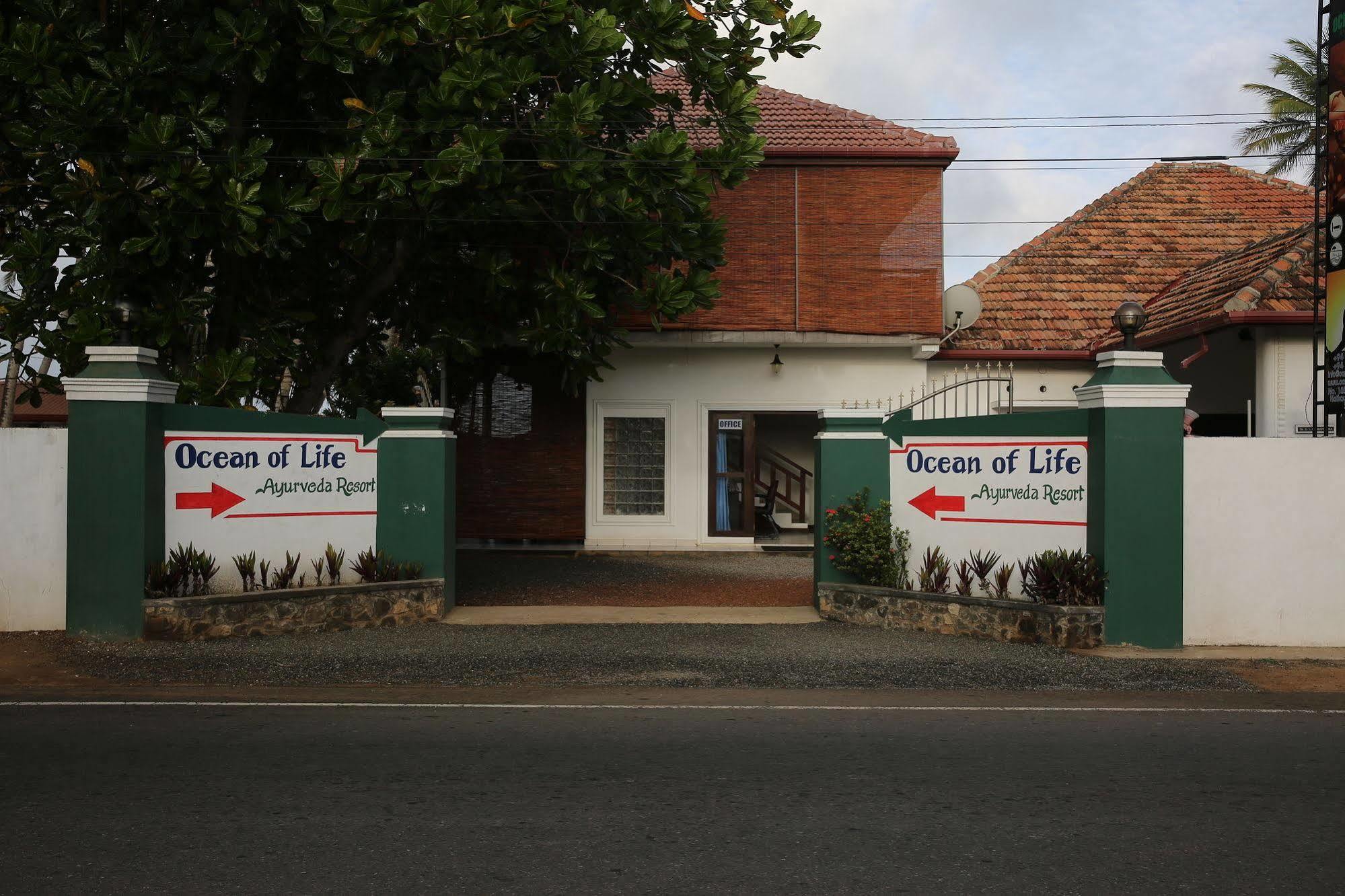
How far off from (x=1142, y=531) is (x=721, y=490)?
986 cm

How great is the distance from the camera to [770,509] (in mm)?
Result: 23188

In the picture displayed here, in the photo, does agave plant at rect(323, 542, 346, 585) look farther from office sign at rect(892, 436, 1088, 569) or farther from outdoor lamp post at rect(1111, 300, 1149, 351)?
outdoor lamp post at rect(1111, 300, 1149, 351)

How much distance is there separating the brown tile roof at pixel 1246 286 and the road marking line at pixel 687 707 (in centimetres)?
767

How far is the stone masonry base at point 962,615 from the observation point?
10.5 metres

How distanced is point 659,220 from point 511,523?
7421 millimetres

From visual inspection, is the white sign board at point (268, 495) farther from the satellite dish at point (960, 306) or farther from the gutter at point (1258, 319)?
the satellite dish at point (960, 306)

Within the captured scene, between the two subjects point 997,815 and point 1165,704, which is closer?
point 997,815

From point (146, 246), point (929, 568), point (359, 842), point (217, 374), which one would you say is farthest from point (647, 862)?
point (146, 246)

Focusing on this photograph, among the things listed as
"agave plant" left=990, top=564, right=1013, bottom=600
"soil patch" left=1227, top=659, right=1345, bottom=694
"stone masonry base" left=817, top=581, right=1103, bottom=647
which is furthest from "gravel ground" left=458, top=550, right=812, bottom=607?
"soil patch" left=1227, top=659, right=1345, bottom=694

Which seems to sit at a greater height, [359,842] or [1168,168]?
[1168,168]

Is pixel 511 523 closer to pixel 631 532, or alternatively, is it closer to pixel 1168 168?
pixel 631 532

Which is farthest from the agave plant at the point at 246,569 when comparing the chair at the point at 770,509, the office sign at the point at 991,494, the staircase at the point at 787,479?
the staircase at the point at 787,479

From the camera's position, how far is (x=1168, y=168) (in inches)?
942

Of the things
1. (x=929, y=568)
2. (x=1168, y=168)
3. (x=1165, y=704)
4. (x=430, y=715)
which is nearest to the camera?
(x=430, y=715)
